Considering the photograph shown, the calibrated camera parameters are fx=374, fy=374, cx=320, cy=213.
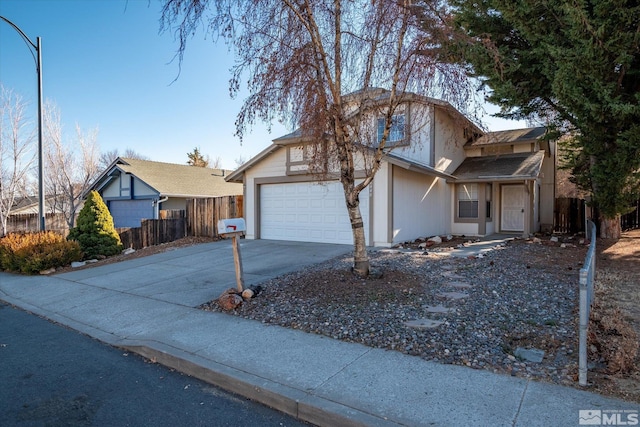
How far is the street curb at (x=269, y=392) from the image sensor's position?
3.02 meters

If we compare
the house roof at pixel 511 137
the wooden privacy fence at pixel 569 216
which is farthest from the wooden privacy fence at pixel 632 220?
the house roof at pixel 511 137

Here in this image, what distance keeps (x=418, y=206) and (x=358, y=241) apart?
23.4 feet

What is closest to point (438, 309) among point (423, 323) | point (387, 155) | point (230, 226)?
point (423, 323)

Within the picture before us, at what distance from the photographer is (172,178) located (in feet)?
77.3

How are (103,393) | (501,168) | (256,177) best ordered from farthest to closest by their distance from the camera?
(501,168)
(256,177)
(103,393)

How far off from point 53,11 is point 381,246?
1123 centimetres

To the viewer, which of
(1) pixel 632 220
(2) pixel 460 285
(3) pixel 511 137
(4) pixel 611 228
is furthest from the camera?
(1) pixel 632 220

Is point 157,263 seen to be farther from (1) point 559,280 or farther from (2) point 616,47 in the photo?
(2) point 616,47

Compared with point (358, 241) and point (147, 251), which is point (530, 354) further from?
point (147, 251)

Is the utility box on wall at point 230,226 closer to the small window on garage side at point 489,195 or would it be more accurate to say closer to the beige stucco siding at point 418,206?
the beige stucco siding at point 418,206

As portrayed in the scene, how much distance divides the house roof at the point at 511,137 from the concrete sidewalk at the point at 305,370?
13727 mm

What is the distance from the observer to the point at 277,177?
1388 cm

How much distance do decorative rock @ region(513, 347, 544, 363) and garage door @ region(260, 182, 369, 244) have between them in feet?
25.9

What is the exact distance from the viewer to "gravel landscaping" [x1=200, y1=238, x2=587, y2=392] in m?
4.05
